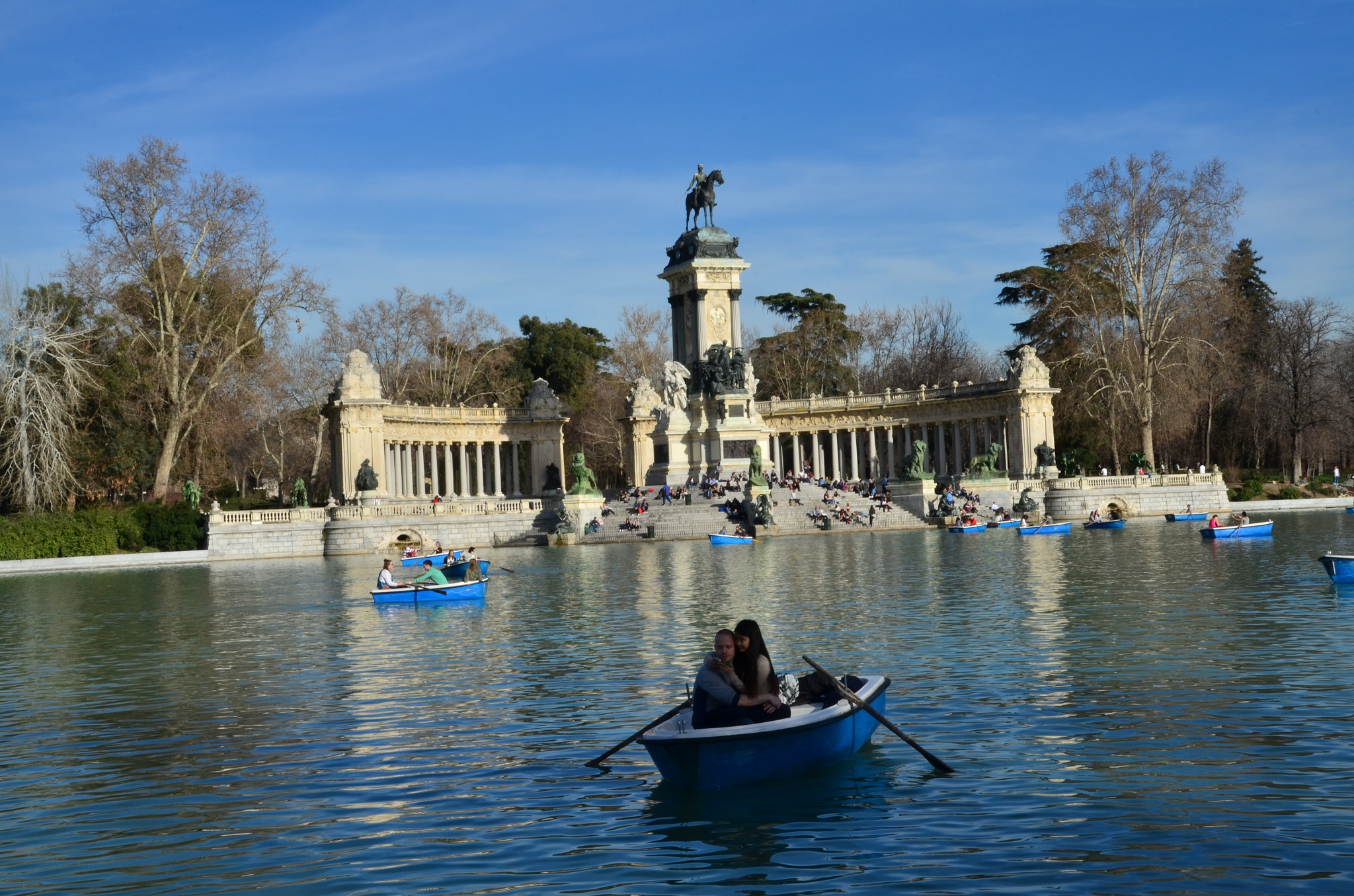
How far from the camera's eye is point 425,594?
29.6m

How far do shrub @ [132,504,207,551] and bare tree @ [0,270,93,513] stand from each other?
2.96 meters

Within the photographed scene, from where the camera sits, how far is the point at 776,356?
96.2 metres

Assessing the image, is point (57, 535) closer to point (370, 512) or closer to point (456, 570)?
point (370, 512)

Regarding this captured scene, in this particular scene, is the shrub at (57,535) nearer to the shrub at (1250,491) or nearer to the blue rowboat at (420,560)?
the blue rowboat at (420,560)

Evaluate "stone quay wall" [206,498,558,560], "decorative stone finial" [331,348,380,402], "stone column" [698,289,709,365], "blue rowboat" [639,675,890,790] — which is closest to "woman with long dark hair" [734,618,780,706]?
"blue rowboat" [639,675,890,790]

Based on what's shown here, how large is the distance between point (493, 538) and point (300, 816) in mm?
47697

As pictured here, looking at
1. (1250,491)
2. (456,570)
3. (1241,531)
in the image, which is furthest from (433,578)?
(1250,491)

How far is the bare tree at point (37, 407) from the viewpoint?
49500mm

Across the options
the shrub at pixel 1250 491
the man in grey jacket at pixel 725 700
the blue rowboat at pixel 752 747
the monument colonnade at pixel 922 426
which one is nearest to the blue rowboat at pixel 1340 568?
the blue rowboat at pixel 752 747

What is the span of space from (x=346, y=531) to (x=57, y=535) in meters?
10.7

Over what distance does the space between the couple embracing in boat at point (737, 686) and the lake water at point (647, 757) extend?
2.07 feet

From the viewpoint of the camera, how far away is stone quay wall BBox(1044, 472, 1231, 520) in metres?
61.8

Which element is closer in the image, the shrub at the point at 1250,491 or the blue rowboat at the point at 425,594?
the blue rowboat at the point at 425,594

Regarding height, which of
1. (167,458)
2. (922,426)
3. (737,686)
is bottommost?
(737,686)
